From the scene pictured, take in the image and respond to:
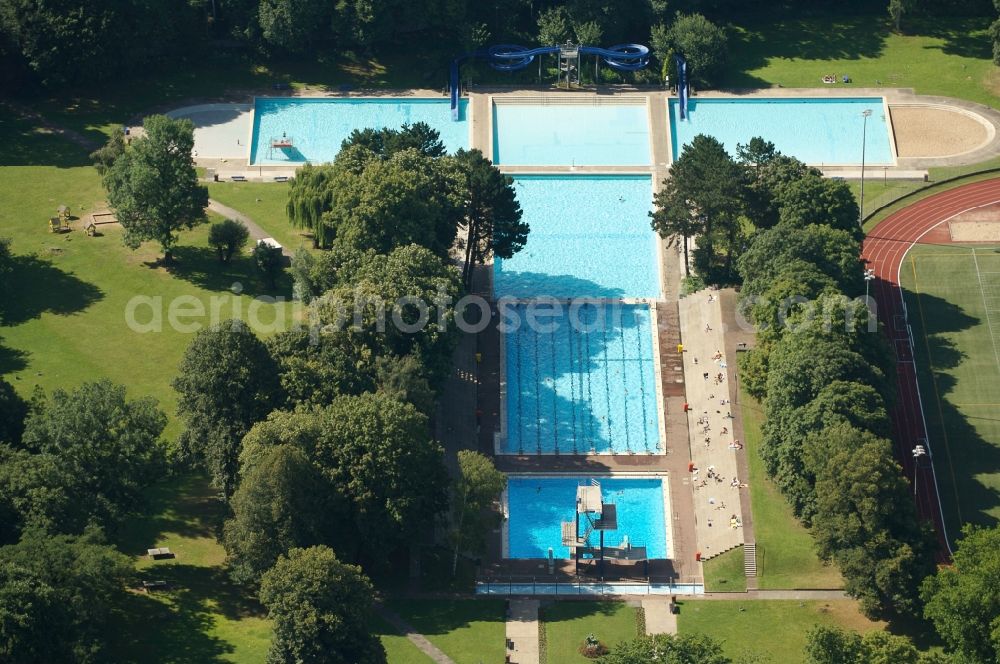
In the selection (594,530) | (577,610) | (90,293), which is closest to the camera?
(577,610)

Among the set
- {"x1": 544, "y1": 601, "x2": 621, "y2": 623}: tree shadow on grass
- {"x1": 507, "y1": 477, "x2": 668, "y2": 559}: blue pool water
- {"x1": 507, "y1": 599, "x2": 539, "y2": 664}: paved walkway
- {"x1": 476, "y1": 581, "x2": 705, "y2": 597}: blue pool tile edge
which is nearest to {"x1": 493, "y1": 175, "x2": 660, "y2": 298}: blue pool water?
{"x1": 507, "y1": 477, "x2": 668, "y2": 559}: blue pool water

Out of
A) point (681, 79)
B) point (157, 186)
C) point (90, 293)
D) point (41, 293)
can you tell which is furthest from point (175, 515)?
point (681, 79)

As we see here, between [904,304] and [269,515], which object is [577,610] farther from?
[904,304]

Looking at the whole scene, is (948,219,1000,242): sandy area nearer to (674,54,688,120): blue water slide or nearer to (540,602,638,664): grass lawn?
(674,54,688,120): blue water slide

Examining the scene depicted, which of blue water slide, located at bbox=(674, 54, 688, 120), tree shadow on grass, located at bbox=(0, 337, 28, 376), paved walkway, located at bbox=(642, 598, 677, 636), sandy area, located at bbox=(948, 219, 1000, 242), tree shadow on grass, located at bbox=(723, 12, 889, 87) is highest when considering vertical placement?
tree shadow on grass, located at bbox=(723, 12, 889, 87)

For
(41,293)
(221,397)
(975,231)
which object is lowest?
(221,397)

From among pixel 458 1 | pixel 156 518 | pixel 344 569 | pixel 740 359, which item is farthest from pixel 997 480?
pixel 458 1
